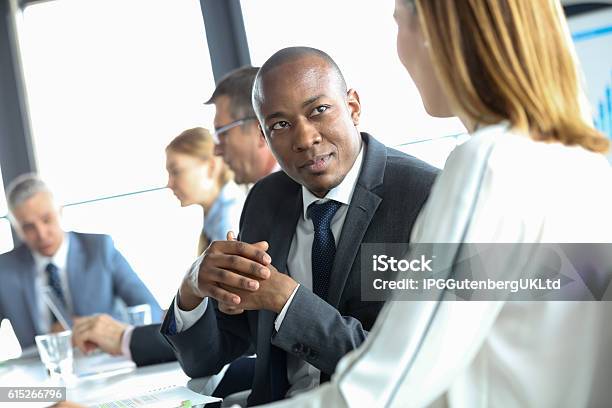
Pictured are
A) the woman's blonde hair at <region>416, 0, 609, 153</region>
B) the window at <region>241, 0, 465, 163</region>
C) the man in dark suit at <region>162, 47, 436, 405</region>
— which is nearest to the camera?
the woman's blonde hair at <region>416, 0, 609, 153</region>

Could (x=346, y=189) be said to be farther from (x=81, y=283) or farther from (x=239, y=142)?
(x=81, y=283)

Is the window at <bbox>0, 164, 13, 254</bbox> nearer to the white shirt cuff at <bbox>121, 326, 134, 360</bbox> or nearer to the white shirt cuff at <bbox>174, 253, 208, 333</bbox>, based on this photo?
the white shirt cuff at <bbox>121, 326, 134, 360</bbox>

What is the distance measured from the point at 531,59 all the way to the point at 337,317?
0.77 m

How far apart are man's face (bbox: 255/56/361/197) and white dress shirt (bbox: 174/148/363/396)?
3 cm

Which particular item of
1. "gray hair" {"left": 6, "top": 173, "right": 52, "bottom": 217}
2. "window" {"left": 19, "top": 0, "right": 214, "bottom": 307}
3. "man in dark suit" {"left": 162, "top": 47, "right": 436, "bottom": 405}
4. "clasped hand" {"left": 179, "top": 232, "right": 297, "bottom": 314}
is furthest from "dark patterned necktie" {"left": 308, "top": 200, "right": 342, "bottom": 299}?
"window" {"left": 19, "top": 0, "right": 214, "bottom": 307}

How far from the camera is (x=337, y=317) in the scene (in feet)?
5.72

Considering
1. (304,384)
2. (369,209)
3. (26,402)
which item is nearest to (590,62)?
(369,209)

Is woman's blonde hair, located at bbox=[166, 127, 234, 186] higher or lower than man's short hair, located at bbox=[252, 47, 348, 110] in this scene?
lower

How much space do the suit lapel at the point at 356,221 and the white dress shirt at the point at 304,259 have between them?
0.04 metres

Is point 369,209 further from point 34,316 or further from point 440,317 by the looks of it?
point 34,316

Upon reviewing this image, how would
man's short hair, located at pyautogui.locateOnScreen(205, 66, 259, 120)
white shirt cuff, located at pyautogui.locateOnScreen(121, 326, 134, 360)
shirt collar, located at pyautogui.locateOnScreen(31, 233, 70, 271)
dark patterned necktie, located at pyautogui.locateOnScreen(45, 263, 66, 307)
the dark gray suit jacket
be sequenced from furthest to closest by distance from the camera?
1. shirt collar, located at pyautogui.locateOnScreen(31, 233, 70, 271)
2. dark patterned necktie, located at pyautogui.locateOnScreen(45, 263, 66, 307)
3. man's short hair, located at pyautogui.locateOnScreen(205, 66, 259, 120)
4. white shirt cuff, located at pyautogui.locateOnScreen(121, 326, 134, 360)
5. the dark gray suit jacket

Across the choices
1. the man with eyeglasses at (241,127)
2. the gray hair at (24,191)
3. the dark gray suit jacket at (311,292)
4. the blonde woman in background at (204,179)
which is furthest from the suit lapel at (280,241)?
the gray hair at (24,191)

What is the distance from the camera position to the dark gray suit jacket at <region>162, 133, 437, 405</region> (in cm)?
173

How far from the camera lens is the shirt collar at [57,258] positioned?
4.52 m
